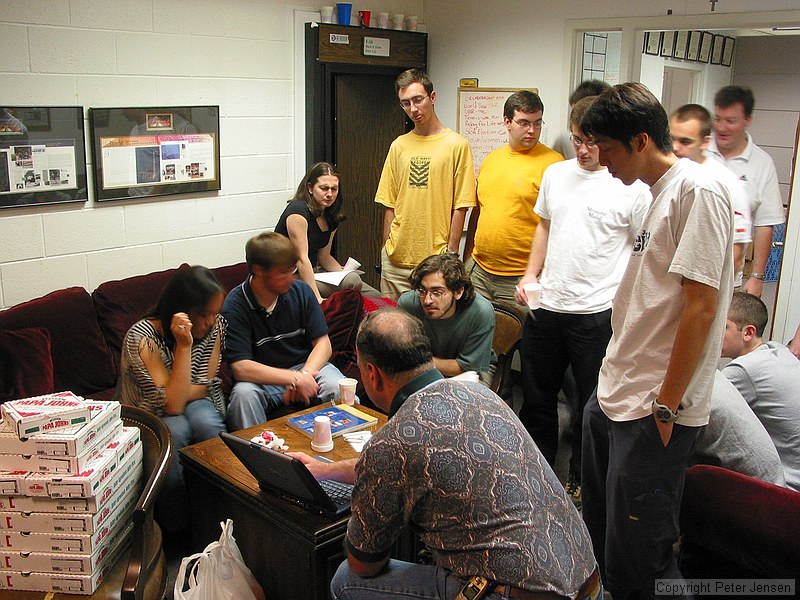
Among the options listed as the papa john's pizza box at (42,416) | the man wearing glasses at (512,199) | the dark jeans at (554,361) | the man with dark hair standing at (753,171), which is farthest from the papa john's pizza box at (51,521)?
the man with dark hair standing at (753,171)

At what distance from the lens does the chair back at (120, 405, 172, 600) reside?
200 centimetres

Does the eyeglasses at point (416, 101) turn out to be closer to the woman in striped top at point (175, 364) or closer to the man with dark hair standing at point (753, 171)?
the man with dark hair standing at point (753, 171)

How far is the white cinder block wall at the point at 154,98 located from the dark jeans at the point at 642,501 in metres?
2.63

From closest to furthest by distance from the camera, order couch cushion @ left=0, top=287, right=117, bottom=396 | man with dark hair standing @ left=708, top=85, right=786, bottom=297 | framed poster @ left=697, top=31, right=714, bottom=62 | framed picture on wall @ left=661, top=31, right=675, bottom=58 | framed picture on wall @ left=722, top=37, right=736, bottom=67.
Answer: couch cushion @ left=0, top=287, right=117, bottom=396 → man with dark hair standing @ left=708, top=85, right=786, bottom=297 → framed picture on wall @ left=661, top=31, right=675, bottom=58 → framed poster @ left=697, top=31, right=714, bottom=62 → framed picture on wall @ left=722, top=37, right=736, bottom=67

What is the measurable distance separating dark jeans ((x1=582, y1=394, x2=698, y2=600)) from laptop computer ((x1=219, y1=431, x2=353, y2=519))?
77cm

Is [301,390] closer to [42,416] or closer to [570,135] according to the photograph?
[42,416]

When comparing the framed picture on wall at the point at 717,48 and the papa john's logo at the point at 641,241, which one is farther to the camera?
the framed picture on wall at the point at 717,48

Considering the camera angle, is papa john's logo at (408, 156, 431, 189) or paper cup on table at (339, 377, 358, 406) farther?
papa john's logo at (408, 156, 431, 189)

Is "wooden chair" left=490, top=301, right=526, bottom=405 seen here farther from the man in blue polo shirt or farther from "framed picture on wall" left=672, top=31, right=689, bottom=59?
"framed picture on wall" left=672, top=31, right=689, bottom=59

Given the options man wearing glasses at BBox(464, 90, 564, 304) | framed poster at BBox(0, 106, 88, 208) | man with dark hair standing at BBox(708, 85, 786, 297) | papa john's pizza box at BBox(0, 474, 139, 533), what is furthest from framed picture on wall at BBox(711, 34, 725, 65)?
papa john's pizza box at BBox(0, 474, 139, 533)

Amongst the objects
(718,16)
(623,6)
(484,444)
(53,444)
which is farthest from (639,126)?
(623,6)

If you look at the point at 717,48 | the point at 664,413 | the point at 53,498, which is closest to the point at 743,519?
the point at 664,413

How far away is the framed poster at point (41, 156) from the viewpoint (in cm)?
336

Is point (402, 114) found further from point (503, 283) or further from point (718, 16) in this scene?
point (718, 16)
